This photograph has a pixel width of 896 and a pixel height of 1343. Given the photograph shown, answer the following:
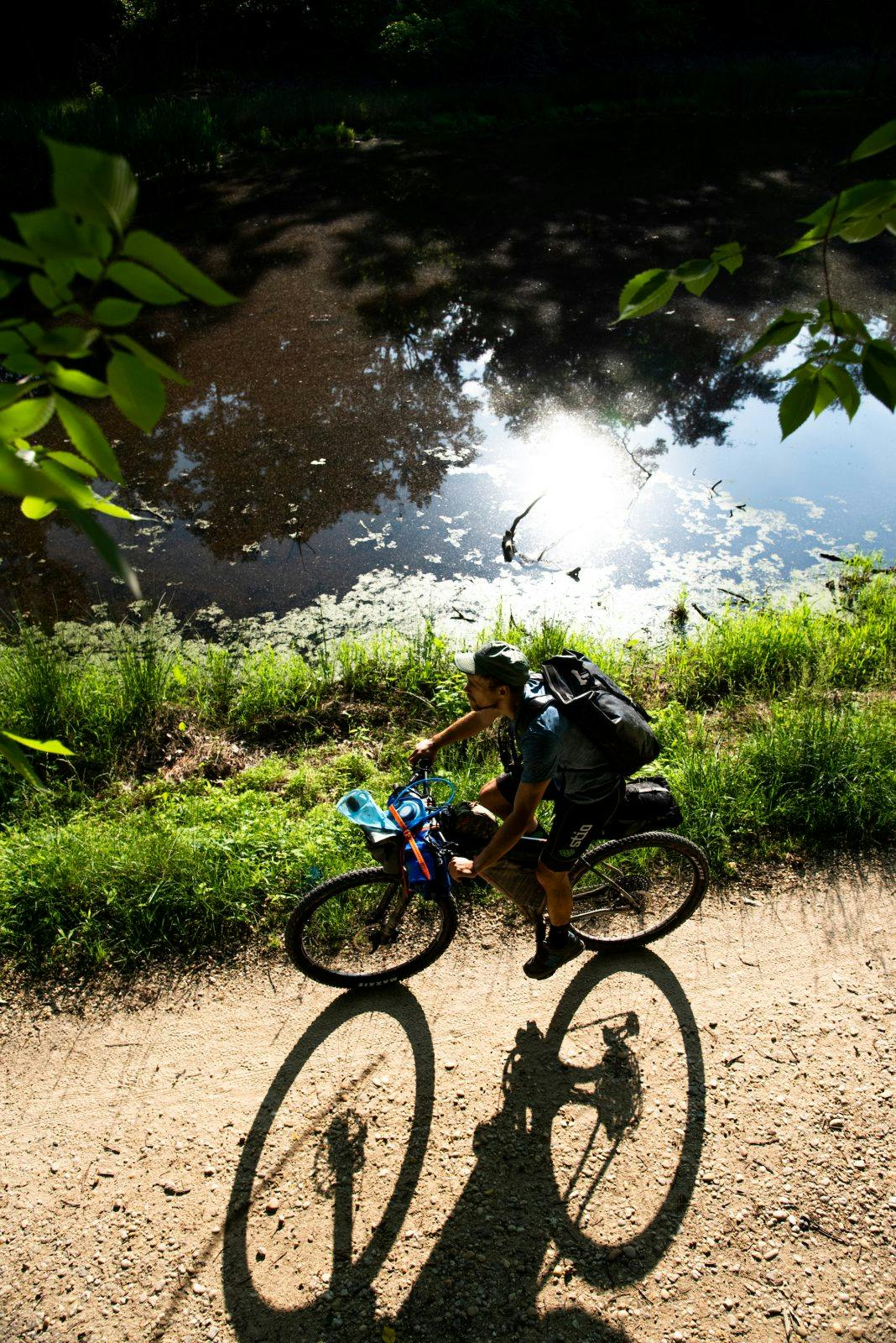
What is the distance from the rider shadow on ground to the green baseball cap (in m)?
1.64

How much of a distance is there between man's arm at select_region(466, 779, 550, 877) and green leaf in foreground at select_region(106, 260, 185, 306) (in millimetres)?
2179

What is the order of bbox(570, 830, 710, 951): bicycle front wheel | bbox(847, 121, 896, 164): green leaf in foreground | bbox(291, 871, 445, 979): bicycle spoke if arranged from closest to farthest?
bbox(847, 121, 896, 164): green leaf in foreground
bbox(291, 871, 445, 979): bicycle spoke
bbox(570, 830, 710, 951): bicycle front wheel

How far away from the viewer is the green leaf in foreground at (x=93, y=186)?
1.17 metres

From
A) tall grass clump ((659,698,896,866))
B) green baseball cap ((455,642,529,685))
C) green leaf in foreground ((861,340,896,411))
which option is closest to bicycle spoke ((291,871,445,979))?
green baseball cap ((455,642,529,685))

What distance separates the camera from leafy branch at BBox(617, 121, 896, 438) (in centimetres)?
162

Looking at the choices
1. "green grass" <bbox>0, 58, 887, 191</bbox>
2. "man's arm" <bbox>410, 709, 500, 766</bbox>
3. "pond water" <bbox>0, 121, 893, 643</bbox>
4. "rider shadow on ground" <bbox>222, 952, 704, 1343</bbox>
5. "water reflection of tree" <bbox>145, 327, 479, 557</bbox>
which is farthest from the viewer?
"green grass" <bbox>0, 58, 887, 191</bbox>

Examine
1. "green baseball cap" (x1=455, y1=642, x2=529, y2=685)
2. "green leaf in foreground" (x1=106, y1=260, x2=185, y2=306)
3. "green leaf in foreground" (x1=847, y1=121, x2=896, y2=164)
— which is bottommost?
"green baseball cap" (x1=455, y1=642, x2=529, y2=685)

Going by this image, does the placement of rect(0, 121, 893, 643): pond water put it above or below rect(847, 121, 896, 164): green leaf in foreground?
below

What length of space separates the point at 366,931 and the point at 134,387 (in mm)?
3070

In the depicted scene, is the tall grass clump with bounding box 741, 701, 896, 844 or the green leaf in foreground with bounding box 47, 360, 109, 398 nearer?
the green leaf in foreground with bounding box 47, 360, 109, 398

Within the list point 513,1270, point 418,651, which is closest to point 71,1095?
point 513,1270

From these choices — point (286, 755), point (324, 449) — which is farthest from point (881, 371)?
point (324, 449)

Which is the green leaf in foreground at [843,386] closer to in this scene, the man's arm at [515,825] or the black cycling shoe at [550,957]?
the man's arm at [515,825]

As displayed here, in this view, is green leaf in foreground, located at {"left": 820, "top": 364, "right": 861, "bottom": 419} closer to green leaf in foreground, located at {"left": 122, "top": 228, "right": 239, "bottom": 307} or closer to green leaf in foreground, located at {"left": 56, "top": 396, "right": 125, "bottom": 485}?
green leaf in foreground, located at {"left": 122, "top": 228, "right": 239, "bottom": 307}
